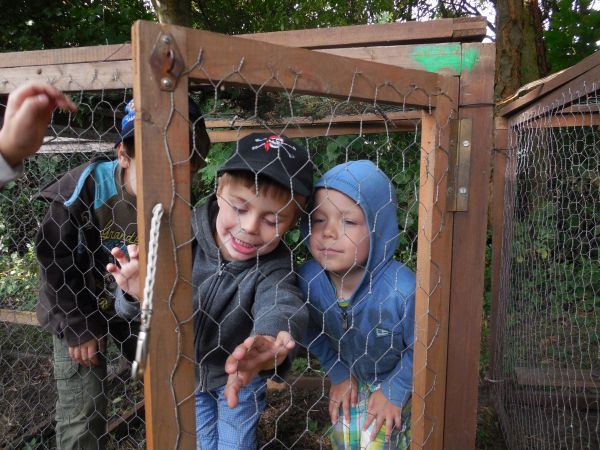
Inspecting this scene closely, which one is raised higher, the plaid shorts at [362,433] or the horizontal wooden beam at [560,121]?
the horizontal wooden beam at [560,121]

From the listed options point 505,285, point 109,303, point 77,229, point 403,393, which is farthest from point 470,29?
point 505,285

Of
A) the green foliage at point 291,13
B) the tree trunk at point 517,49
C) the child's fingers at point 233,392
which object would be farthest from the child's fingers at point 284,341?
the green foliage at point 291,13

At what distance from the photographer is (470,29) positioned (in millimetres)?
1046

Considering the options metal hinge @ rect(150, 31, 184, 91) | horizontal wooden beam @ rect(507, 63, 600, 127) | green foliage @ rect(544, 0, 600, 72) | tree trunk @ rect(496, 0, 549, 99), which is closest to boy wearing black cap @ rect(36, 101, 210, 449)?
metal hinge @ rect(150, 31, 184, 91)

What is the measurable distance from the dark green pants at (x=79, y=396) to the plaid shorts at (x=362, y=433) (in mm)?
799

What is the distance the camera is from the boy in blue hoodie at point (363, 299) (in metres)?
1.30

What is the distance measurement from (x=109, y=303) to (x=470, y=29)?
1.44m

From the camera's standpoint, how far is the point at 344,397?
149 centimetres

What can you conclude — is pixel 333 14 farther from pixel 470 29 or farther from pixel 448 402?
pixel 448 402

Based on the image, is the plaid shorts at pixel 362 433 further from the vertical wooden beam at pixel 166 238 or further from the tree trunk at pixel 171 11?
the tree trunk at pixel 171 11

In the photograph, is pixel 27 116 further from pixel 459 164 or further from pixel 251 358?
pixel 459 164

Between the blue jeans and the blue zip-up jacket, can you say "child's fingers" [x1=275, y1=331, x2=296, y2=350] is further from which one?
the blue jeans

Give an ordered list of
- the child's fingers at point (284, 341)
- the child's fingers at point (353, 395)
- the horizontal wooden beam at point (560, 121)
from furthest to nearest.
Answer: the horizontal wooden beam at point (560, 121)
the child's fingers at point (353, 395)
the child's fingers at point (284, 341)

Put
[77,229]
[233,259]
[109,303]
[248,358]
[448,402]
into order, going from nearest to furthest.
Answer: [248,358] < [448,402] < [233,259] < [77,229] < [109,303]
